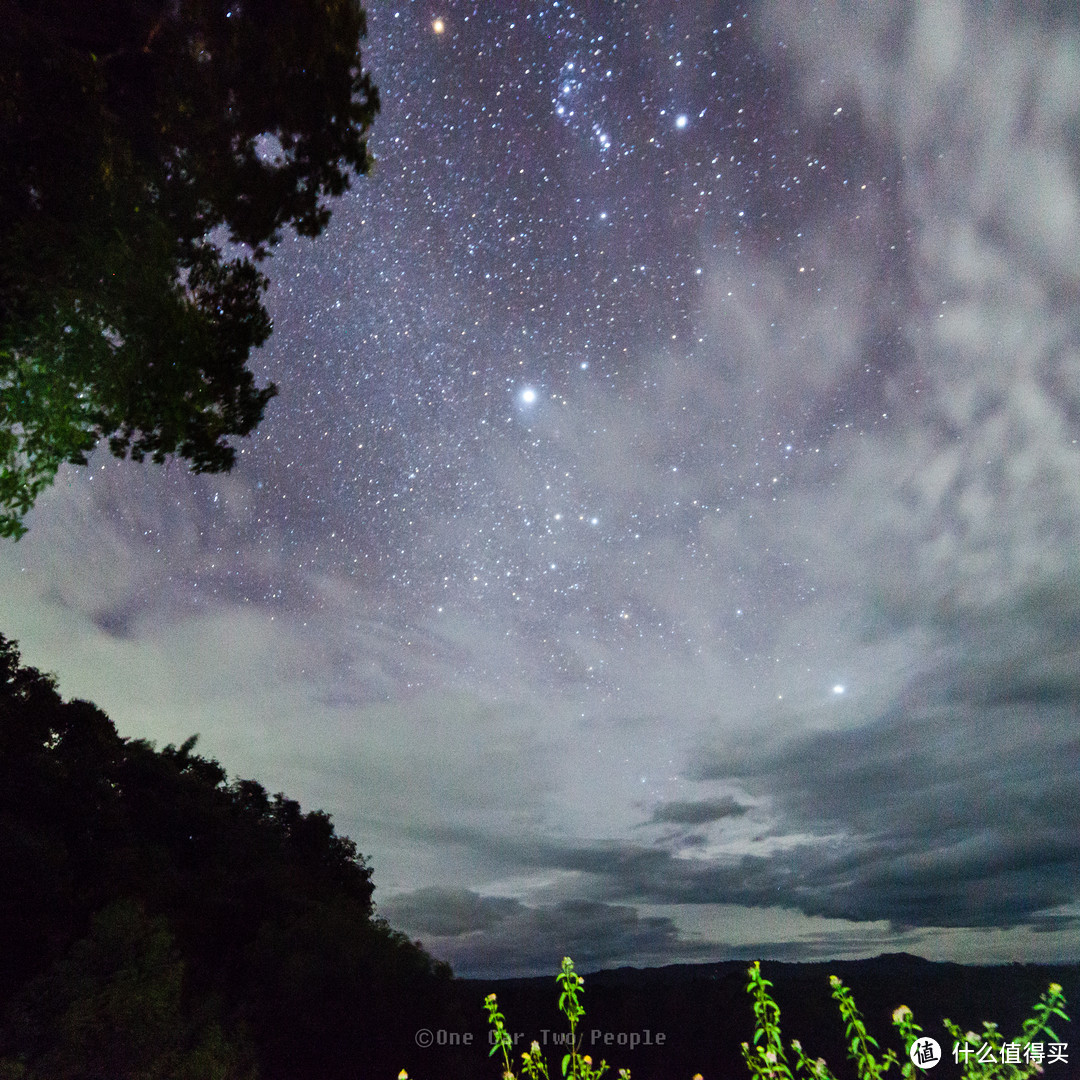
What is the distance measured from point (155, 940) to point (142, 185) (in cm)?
1333

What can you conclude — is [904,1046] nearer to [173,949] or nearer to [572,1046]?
[572,1046]

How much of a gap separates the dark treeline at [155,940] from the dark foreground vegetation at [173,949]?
4cm

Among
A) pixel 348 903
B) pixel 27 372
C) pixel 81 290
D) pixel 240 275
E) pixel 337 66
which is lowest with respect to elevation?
pixel 348 903

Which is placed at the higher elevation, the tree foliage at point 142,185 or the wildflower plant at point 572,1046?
the tree foliage at point 142,185

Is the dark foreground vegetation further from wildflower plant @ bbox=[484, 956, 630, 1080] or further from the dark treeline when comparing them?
wildflower plant @ bbox=[484, 956, 630, 1080]

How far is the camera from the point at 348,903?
24.8m

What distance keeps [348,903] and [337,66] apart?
1032 inches

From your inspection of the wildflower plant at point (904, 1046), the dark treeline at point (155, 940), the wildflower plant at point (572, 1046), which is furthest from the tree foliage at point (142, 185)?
the dark treeline at point (155, 940)

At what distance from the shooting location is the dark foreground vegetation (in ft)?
39.8

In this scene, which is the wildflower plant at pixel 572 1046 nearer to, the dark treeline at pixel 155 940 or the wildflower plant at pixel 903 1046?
the wildflower plant at pixel 903 1046

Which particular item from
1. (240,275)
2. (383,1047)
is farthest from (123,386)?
(383,1047)

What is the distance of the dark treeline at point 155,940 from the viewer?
12086 millimetres

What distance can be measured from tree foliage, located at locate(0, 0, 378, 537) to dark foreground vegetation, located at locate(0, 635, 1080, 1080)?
32.9 feet

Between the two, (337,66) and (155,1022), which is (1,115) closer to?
(337,66)
